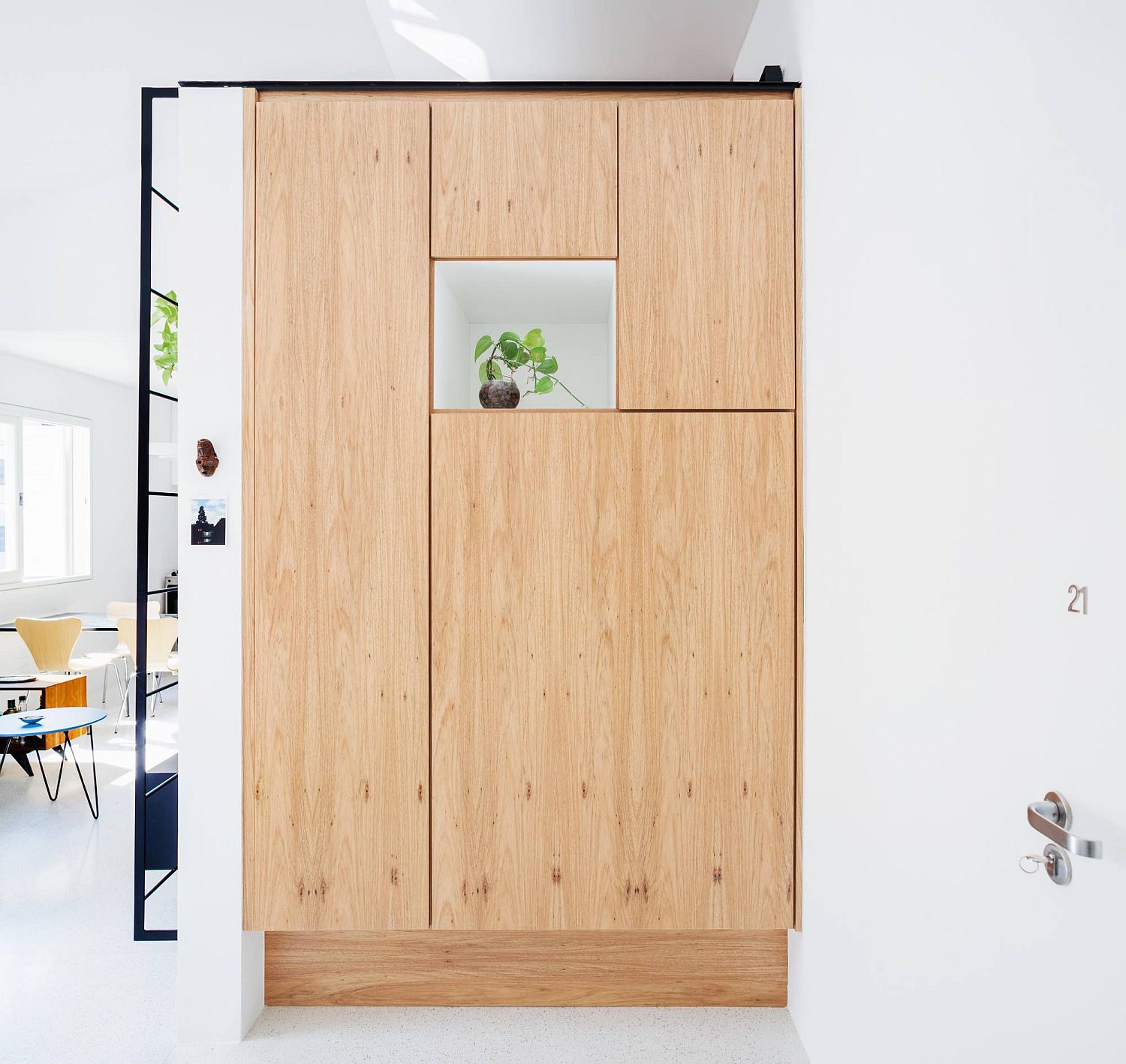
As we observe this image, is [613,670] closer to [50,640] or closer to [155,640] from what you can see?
[155,640]

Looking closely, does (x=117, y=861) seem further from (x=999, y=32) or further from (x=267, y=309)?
(x=999, y=32)

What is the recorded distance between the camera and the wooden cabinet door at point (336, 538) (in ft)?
6.36

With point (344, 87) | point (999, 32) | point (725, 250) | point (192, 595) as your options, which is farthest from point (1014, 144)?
point (192, 595)

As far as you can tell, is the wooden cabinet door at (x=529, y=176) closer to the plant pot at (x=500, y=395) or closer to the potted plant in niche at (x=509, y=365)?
the potted plant in niche at (x=509, y=365)

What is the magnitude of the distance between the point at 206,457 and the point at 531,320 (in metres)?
1.08

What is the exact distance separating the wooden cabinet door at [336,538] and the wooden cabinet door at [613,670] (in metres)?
0.10

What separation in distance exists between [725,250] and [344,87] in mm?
1079

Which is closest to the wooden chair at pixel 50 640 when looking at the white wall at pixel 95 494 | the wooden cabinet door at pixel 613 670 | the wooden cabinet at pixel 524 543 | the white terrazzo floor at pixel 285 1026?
the white wall at pixel 95 494

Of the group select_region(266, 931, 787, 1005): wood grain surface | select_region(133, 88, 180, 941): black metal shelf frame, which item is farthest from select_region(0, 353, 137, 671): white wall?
select_region(266, 931, 787, 1005): wood grain surface

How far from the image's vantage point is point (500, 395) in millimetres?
2029

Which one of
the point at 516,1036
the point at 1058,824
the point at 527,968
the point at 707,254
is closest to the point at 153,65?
the point at 707,254

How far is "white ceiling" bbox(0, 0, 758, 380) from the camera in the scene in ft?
8.74

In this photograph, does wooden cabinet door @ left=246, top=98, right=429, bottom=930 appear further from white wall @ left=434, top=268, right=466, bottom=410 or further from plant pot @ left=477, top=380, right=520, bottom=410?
plant pot @ left=477, top=380, right=520, bottom=410

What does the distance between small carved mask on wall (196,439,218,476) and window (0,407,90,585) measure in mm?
4029
